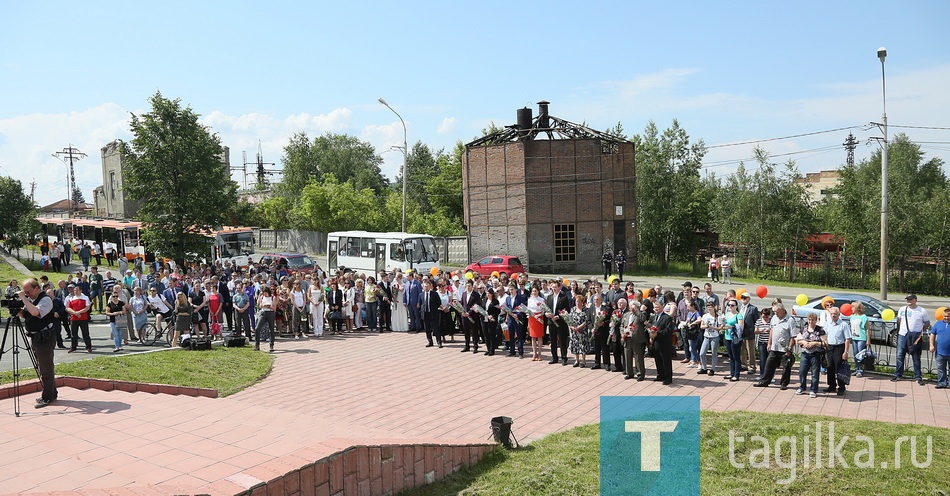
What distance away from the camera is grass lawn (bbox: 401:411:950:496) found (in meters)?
7.12

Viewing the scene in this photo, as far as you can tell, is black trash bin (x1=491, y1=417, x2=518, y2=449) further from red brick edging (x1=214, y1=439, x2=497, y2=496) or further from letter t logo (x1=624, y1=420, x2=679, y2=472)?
letter t logo (x1=624, y1=420, x2=679, y2=472)

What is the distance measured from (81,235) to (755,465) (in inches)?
2096

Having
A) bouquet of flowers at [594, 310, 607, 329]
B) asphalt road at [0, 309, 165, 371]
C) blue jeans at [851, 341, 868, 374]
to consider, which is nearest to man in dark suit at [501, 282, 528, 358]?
bouquet of flowers at [594, 310, 607, 329]

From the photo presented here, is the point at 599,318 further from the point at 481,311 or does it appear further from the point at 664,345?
the point at 481,311

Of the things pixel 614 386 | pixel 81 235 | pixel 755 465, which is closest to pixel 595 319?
pixel 614 386

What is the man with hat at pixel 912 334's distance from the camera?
12.3 meters

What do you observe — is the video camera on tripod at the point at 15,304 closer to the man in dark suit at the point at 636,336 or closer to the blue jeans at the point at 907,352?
the man in dark suit at the point at 636,336

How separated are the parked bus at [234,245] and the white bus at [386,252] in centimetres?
640

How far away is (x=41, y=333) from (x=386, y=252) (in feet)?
69.0

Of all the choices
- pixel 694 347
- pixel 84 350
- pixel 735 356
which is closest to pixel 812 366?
pixel 735 356

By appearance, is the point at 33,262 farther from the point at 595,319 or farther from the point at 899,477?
the point at 899,477

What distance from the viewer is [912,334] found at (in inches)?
488

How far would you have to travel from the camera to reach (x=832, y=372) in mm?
11641

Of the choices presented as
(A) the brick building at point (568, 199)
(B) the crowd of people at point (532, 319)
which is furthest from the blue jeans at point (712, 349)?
(A) the brick building at point (568, 199)
